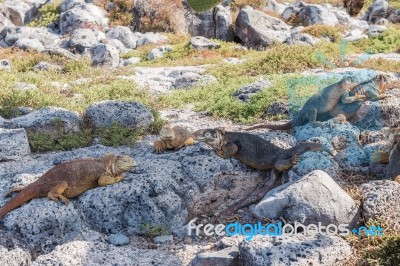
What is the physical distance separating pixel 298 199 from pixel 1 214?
2450mm

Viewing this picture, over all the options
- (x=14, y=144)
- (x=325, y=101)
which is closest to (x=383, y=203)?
(x=325, y=101)

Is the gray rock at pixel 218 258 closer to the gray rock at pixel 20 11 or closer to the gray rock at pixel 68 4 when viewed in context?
the gray rock at pixel 68 4

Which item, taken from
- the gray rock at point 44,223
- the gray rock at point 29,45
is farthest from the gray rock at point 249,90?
the gray rock at point 29,45

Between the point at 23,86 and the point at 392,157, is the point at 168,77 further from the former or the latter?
the point at 392,157

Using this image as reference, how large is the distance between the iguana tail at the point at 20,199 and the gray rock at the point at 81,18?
14.6m

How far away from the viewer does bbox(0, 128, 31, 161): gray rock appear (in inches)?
235

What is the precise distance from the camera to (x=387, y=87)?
683 centimetres

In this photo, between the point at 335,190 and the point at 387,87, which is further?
the point at 387,87

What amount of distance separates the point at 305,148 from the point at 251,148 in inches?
20.8

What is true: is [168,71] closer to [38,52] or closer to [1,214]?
[38,52]

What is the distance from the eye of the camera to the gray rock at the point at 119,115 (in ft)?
22.4

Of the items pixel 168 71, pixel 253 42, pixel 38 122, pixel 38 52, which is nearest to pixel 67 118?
pixel 38 122

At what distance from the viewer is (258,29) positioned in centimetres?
1705

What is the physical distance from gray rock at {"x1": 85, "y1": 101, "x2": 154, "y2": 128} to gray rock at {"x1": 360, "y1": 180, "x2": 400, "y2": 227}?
11.4ft
